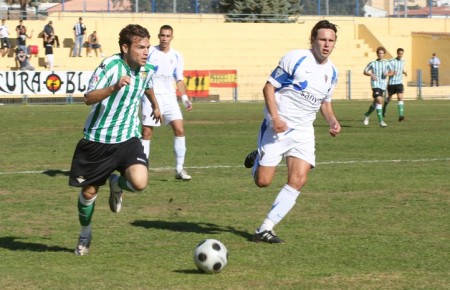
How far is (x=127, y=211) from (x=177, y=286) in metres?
3.81

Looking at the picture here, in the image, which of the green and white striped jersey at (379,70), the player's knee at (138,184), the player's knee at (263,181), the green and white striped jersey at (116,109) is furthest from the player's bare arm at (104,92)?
the green and white striped jersey at (379,70)

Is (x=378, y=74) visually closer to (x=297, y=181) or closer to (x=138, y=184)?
(x=297, y=181)

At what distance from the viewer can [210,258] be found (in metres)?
7.40

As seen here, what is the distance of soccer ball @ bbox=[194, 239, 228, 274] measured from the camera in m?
7.40

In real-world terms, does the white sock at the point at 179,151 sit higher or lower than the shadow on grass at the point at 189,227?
higher

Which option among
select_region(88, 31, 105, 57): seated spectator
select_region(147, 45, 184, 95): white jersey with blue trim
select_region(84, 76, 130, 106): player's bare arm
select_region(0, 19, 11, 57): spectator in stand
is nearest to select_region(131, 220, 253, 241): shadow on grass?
select_region(84, 76, 130, 106): player's bare arm

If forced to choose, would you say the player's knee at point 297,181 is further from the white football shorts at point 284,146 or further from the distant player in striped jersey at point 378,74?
the distant player in striped jersey at point 378,74

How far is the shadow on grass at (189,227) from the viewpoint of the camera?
9461 millimetres

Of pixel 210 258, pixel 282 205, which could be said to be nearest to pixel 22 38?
pixel 282 205

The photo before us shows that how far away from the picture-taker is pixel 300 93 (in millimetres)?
9031

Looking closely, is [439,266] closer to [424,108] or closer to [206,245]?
[206,245]

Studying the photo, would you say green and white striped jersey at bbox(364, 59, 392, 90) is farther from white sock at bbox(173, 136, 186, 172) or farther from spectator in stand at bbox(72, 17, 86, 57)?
spectator in stand at bbox(72, 17, 86, 57)

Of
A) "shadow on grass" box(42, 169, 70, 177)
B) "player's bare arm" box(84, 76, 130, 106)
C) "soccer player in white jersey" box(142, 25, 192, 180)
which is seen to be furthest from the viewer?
"shadow on grass" box(42, 169, 70, 177)

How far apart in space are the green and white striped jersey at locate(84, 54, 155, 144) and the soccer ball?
1.44 meters
